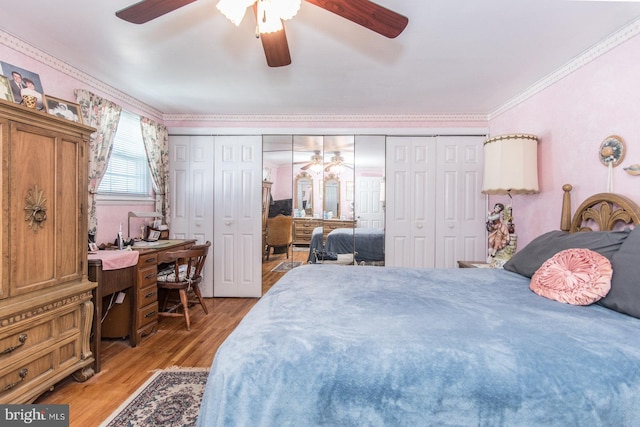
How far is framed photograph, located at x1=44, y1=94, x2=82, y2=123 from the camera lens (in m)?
2.42

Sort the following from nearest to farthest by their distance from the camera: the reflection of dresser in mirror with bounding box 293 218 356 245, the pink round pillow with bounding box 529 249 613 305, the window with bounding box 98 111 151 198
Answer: the pink round pillow with bounding box 529 249 613 305 → the window with bounding box 98 111 151 198 → the reflection of dresser in mirror with bounding box 293 218 356 245

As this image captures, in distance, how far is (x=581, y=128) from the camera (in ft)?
8.09

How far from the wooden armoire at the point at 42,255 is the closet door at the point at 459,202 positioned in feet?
12.2

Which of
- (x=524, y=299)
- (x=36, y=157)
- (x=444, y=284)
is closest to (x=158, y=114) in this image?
(x=36, y=157)

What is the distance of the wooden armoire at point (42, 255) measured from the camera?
1735mm

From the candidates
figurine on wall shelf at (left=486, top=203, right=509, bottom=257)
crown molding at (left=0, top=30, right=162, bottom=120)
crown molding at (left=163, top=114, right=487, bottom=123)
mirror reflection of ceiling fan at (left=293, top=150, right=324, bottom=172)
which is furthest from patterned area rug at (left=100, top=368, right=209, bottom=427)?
crown molding at (left=163, top=114, right=487, bottom=123)

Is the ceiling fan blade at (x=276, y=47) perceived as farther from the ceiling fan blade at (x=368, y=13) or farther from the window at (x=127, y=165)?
the window at (x=127, y=165)

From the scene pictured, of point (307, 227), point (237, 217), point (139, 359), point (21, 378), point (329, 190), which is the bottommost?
point (139, 359)

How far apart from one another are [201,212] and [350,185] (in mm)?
2028

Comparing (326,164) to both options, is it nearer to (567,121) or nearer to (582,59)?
(567,121)

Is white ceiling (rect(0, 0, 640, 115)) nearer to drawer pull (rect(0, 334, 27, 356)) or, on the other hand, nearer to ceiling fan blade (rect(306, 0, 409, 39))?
ceiling fan blade (rect(306, 0, 409, 39))

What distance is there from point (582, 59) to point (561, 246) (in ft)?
5.16

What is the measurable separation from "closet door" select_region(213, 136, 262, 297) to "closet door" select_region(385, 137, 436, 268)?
176 centimetres

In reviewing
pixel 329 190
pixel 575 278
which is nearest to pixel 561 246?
pixel 575 278
